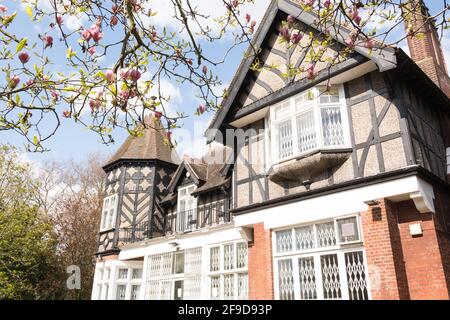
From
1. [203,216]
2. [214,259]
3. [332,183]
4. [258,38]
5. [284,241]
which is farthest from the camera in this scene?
[203,216]

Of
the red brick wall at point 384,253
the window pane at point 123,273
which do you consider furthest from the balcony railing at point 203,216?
the red brick wall at point 384,253

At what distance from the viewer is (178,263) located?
14.2 meters

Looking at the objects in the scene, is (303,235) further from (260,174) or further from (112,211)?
(112,211)

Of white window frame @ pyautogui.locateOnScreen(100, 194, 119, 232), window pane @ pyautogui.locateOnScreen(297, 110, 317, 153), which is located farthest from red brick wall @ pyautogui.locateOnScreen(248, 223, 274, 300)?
white window frame @ pyautogui.locateOnScreen(100, 194, 119, 232)

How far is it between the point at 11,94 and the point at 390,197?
7177 mm

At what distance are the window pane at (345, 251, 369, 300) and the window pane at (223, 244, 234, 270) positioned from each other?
4.40 meters

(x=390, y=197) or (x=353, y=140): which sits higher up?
(x=353, y=140)

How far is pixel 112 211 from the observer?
19.2 m

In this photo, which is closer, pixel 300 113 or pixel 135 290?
pixel 300 113

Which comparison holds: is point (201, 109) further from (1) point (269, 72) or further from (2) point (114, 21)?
(1) point (269, 72)

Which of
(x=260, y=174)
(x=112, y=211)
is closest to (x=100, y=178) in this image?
(x=112, y=211)

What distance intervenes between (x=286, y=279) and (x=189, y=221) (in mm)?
7684

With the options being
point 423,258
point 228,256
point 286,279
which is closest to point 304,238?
point 286,279

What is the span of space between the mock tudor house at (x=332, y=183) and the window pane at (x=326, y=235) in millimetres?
26
